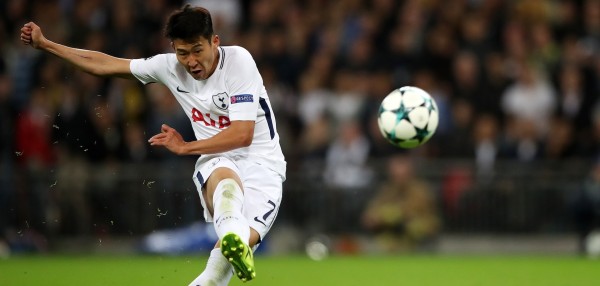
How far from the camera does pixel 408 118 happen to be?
9.33 meters

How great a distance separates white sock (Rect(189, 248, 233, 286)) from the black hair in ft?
4.82

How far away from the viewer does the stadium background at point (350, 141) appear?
51.0 feet

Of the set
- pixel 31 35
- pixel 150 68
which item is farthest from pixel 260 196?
pixel 31 35

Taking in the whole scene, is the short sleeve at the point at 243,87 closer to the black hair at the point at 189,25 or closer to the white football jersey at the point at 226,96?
the white football jersey at the point at 226,96

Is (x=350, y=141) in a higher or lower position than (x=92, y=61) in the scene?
lower

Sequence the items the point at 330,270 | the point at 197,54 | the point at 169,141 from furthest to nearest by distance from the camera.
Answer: the point at 330,270, the point at 197,54, the point at 169,141

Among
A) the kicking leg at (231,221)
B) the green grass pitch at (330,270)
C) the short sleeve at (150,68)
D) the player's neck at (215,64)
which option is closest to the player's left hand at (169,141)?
the kicking leg at (231,221)

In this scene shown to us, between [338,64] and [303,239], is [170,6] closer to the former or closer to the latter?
[338,64]

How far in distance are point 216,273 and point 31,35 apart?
2276mm

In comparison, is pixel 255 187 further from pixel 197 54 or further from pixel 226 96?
pixel 197 54

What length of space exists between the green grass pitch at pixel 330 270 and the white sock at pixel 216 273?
2.91 m

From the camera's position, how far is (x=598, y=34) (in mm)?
16688

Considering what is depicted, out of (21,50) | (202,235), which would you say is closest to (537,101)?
(202,235)

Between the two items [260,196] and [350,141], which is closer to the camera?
[260,196]
